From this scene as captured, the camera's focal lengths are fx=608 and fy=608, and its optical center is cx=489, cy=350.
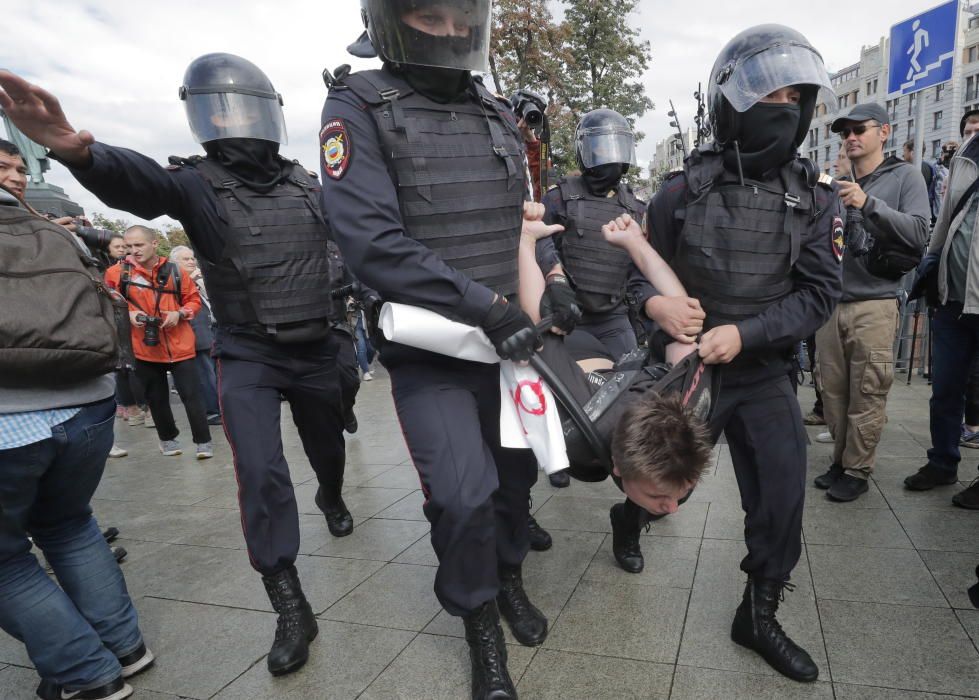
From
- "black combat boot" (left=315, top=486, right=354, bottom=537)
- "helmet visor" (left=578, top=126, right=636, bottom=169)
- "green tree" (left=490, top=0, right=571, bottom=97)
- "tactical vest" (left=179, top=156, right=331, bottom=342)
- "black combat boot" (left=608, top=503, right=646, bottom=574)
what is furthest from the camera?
"green tree" (left=490, top=0, right=571, bottom=97)

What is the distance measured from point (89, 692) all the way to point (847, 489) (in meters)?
3.76

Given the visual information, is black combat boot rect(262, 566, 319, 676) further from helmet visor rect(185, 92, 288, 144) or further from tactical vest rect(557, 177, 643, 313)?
tactical vest rect(557, 177, 643, 313)

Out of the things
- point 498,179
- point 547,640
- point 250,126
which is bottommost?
point 547,640

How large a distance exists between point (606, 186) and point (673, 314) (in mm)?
2336

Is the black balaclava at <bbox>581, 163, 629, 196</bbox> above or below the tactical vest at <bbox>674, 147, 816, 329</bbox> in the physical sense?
above

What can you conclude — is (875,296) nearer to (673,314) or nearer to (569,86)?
(673,314)

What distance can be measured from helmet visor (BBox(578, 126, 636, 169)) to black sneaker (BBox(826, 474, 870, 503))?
242 cm

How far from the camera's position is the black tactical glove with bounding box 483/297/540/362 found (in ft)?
5.93

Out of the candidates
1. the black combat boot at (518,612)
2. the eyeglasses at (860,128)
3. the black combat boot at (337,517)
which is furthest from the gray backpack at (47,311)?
the eyeglasses at (860,128)

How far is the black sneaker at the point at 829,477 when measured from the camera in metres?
3.73

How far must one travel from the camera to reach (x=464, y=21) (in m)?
1.95

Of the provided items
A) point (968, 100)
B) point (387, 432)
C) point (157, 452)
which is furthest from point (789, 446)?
point (968, 100)

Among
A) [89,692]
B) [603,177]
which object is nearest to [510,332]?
[89,692]

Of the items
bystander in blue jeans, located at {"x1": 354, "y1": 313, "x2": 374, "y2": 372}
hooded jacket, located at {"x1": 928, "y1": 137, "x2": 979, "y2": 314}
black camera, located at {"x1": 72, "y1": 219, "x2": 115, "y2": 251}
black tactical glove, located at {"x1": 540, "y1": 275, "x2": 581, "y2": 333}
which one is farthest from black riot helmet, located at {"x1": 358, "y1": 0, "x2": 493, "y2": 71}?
bystander in blue jeans, located at {"x1": 354, "y1": 313, "x2": 374, "y2": 372}
